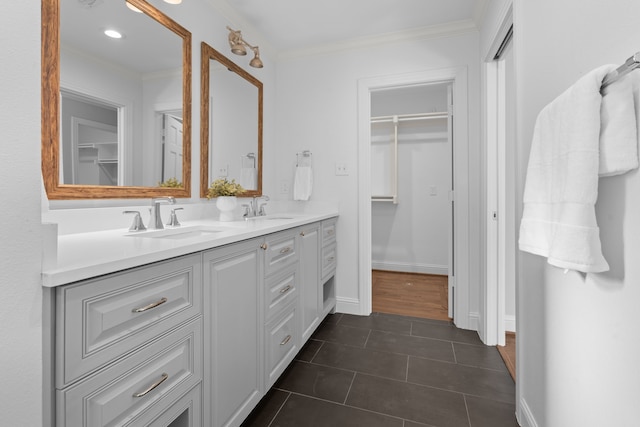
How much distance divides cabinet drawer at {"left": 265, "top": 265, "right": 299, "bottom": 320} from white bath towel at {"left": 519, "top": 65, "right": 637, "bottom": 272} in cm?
116

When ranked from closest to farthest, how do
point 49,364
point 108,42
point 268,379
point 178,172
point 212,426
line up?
1. point 49,364
2. point 212,426
3. point 108,42
4. point 268,379
5. point 178,172

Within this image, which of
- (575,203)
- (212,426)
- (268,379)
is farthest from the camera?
(268,379)

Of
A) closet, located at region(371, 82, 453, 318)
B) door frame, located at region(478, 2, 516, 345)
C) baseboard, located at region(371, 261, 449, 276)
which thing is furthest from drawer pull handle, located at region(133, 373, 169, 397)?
baseboard, located at region(371, 261, 449, 276)

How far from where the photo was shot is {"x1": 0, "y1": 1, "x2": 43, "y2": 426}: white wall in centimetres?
58

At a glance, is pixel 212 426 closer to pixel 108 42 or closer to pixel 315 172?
pixel 108 42

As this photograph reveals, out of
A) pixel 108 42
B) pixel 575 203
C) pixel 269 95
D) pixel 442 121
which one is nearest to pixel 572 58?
A: pixel 575 203

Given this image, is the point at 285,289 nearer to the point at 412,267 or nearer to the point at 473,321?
the point at 473,321

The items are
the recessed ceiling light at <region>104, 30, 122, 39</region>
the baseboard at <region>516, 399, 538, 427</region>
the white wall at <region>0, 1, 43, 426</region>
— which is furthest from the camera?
the recessed ceiling light at <region>104, 30, 122, 39</region>

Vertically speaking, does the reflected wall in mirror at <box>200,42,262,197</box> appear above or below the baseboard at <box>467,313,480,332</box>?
above

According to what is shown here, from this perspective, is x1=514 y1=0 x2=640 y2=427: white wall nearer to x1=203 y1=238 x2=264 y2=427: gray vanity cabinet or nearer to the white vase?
x1=203 y1=238 x2=264 y2=427: gray vanity cabinet

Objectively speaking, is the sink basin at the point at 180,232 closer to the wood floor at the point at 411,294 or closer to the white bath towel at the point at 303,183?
the white bath towel at the point at 303,183

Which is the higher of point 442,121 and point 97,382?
point 442,121

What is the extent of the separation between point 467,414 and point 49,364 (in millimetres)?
1660

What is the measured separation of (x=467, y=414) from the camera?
145 centimetres
